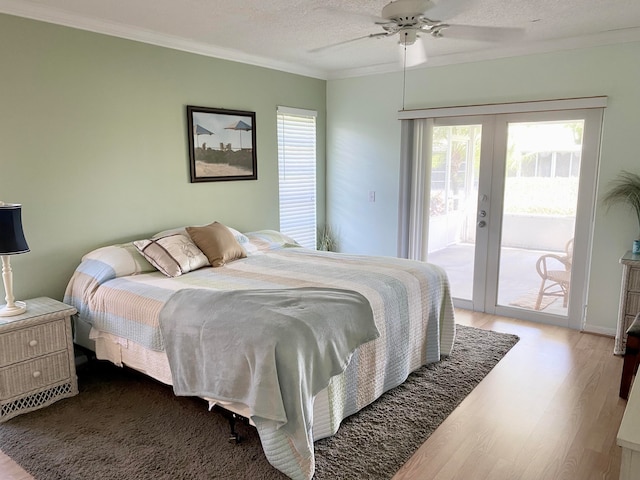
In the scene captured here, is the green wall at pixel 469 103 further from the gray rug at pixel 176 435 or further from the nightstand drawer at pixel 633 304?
the gray rug at pixel 176 435

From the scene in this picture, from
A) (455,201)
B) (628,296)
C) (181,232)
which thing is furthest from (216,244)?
(628,296)

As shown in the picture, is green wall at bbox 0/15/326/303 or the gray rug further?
green wall at bbox 0/15/326/303

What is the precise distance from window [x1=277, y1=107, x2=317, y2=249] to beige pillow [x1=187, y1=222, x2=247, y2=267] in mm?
1320

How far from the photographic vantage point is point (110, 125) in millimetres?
3480

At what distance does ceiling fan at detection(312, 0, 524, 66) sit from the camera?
2.61 m

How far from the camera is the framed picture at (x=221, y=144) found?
159 inches

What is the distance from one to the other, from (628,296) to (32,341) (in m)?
4.14

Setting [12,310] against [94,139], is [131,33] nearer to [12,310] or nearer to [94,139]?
[94,139]

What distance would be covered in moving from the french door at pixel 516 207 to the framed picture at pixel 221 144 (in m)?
1.85

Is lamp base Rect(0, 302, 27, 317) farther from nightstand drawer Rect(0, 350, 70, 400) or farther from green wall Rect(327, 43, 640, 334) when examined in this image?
green wall Rect(327, 43, 640, 334)

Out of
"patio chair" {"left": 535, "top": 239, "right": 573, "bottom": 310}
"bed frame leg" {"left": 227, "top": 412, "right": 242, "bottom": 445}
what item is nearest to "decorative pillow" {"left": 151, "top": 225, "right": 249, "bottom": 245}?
"bed frame leg" {"left": 227, "top": 412, "right": 242, "bottom": 445}

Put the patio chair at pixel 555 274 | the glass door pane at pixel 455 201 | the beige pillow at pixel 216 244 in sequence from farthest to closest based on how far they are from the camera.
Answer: the glass door pane at pixel 455 201 < the patio chair at pixel 555 274 < the beige pillow at pixel 216 244

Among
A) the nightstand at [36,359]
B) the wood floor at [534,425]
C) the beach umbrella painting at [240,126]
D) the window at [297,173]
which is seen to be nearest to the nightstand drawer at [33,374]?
the nightstand at [36,359]

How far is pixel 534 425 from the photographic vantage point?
2635mm
